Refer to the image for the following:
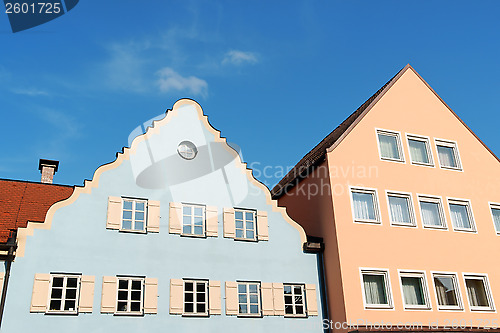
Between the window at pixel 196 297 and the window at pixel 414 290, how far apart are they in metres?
7.85

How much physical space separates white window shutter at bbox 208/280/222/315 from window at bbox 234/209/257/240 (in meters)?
2.26

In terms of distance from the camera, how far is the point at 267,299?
819 inches

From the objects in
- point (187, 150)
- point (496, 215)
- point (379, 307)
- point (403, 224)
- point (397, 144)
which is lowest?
point (379, 307)

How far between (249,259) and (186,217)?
291 cm

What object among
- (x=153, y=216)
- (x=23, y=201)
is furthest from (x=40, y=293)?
(x=23, y=201)

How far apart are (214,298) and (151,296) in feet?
7.55

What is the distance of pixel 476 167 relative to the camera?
26297 mm

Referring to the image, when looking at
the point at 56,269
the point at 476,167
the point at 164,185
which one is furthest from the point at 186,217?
the point at 476,167

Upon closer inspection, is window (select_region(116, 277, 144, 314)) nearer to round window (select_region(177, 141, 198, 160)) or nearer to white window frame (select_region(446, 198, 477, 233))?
round window (select_region(177, 141, 198, 160))

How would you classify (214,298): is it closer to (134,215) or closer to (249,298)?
(249,298)

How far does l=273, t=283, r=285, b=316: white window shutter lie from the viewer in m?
20.8

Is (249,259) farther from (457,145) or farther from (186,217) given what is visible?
(457,145)

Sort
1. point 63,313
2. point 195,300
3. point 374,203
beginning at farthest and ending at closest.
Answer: point 374,203 → point 195,300 → point 63,313

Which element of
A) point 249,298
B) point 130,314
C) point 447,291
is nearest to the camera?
point 130,314
